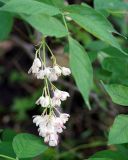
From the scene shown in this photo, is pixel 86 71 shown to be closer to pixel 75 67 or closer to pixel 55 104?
pixel 75 67

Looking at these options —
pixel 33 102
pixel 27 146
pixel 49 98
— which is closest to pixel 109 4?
pixel 49 98

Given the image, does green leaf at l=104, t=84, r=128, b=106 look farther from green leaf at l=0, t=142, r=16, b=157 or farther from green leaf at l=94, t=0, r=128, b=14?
green leaf at l=0, t=142, r=16, b=157

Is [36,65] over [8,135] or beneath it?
over

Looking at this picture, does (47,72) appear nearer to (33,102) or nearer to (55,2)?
(55,2)

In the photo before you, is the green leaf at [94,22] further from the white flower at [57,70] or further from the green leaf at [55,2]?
the white flower at [57,70]

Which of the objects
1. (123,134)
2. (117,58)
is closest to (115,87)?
(123,134)
